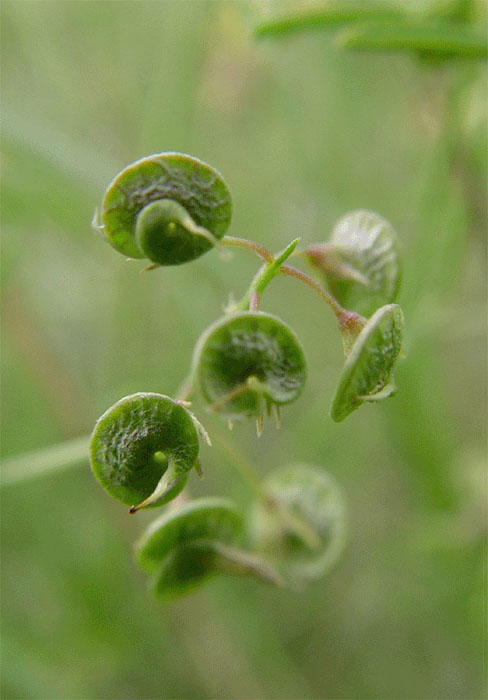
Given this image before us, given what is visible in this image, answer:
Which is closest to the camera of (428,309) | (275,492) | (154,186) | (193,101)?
(154,186)

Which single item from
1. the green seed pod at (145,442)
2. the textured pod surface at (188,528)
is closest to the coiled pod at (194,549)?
the textured pod surface at (188,528)

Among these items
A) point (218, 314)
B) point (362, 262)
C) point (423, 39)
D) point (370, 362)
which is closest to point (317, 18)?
point (423, 39)

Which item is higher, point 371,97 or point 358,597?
point 371,97

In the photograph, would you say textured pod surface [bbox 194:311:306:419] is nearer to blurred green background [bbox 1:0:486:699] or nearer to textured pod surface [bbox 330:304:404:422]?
textured pod surface [bbox 330:304:404:422]

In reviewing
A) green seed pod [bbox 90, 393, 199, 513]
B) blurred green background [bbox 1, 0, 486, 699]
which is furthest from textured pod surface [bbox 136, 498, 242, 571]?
blurred green background [bbox 1, 0, 486, 699]

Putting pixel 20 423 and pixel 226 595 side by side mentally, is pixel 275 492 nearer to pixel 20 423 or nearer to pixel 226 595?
pixel 226 595

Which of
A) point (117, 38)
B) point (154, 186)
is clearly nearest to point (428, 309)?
point (154, 186)
